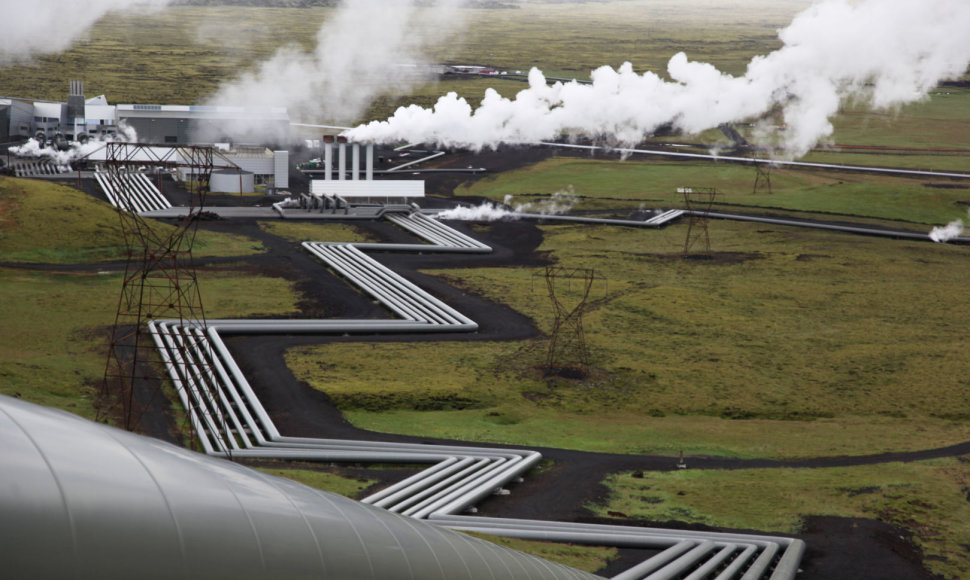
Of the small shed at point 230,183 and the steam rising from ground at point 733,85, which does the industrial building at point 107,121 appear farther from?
the steam rising from ground at point 733,85

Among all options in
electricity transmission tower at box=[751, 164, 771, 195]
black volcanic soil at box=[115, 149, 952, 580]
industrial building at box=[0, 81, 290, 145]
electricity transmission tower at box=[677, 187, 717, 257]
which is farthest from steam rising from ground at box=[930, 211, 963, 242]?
industrial building at box=[0, 81, 290, 145]

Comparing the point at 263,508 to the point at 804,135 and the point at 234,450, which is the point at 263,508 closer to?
the point at 234,450

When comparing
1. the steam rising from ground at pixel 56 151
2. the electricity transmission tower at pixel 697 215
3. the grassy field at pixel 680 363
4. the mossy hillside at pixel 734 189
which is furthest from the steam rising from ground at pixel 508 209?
the steam rising from ground at pixel 56 151

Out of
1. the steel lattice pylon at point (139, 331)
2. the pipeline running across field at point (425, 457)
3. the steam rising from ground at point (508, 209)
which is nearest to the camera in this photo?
the pipeline running across field at point (425, 457)

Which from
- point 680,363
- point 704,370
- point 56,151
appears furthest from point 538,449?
point 56,151

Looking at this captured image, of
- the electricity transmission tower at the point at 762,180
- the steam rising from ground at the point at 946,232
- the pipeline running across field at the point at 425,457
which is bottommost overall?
the pipeline running across field at the point at 425,457

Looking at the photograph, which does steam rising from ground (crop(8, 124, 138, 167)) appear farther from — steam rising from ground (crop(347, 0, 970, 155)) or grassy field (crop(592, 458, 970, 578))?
grassy field (crop(592, 458, 970, 578))

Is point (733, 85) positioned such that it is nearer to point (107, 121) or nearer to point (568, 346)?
point (568, 346)

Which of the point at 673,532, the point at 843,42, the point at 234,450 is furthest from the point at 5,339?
the point at 843,42
